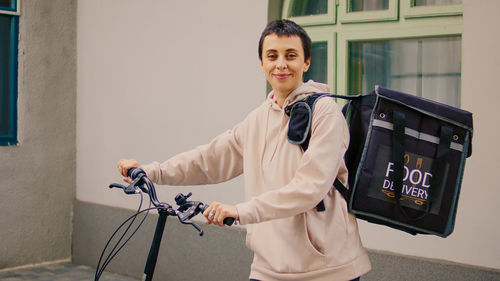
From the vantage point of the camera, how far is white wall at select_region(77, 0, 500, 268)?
14.0 ft

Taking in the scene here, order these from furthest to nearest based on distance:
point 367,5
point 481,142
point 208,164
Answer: point 367,5
point 481,142
point 208,164

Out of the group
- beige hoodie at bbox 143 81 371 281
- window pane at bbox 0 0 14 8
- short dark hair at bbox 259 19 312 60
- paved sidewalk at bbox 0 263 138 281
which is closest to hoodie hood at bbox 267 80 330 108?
beige hoodie at bbox 143 81 371 281

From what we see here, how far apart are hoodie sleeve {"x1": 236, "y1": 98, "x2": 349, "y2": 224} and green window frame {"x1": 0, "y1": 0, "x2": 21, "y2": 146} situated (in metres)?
5.01

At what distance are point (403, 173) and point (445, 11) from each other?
2.28 metres

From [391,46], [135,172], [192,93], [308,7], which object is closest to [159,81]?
[192,93]

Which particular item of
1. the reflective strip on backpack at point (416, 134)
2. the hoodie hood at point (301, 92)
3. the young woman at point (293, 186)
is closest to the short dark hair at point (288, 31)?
the young woman at point (293, 186)

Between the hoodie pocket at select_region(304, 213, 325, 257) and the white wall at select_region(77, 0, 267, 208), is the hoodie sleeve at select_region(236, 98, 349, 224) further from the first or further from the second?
the white wall at select_region(77, 0, 267, 208)

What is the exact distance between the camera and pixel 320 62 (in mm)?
5375

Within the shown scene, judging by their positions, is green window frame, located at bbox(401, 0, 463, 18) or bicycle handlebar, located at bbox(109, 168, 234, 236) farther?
green window frame, located at bbox(401, 0, 463, 18)

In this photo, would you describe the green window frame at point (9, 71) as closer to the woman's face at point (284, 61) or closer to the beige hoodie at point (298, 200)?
the beige hoodie at point (298, 200)

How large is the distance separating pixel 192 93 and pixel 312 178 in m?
3.68

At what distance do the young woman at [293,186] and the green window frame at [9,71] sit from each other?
4407 mm

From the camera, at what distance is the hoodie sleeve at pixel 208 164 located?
3.04m

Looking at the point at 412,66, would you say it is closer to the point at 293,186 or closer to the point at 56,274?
the point at 293,186
